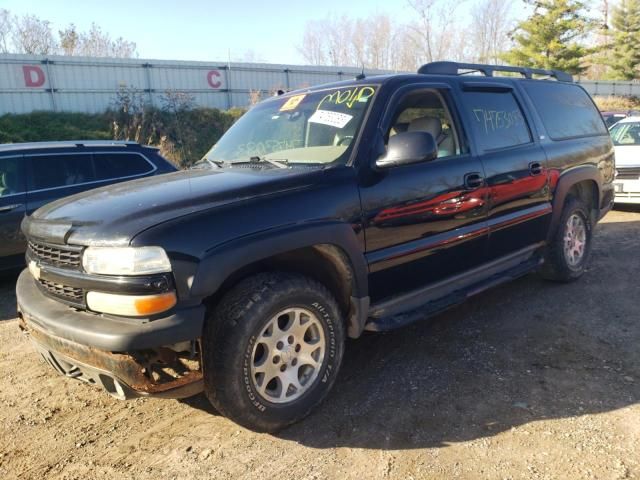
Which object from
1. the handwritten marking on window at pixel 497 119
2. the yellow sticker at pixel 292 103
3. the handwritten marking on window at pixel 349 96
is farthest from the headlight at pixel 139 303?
the handwritten marking on window at pixel 497 119

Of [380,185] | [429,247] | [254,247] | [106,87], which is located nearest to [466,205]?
Answer: [429,247]

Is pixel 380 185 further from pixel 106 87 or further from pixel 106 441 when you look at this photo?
pixel 106 87

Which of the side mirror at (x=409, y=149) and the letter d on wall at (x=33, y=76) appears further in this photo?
the letter d on wall at (x=33, y=76)

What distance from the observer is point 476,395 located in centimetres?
310

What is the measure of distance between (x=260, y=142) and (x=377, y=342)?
1.76 meters

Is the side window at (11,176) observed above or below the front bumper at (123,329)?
above

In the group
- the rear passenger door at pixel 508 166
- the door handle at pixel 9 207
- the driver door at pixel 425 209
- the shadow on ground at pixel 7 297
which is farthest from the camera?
the door handle at pixel 9 207

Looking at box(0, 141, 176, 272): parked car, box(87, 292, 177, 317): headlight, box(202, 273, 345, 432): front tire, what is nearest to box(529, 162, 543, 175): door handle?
box(202, 273, 345, 432): front tire

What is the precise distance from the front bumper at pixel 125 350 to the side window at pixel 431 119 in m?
2.22

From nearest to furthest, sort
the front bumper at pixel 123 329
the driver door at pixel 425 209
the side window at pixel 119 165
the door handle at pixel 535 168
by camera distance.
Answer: the front bumper at pixel 123 329 → the driver door at pixel 425 209 → the door handle at pixel 535 168 → the side window at pixel 119 165

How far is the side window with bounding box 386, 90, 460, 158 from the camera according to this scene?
3.79 m

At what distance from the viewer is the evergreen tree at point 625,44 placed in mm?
43562

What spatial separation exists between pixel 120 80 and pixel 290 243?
742 inches

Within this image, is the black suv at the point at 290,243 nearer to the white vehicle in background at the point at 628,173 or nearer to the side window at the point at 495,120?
the side window at the point at 495,120
